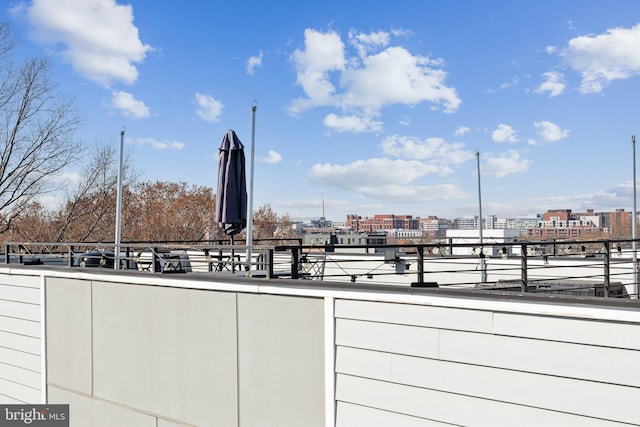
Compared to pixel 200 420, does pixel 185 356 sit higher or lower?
higher

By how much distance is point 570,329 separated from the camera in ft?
14.5

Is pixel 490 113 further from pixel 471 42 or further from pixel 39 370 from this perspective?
pixel 39 370

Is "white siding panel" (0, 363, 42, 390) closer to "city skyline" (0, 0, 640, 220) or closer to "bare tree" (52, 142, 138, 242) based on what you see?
"city skyline" (0, 0, 640, 220)

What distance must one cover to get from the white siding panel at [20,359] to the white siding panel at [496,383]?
684 cm

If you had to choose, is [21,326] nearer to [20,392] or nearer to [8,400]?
[20,392]

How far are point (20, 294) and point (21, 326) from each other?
0.60 meters

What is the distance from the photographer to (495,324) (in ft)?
15.7

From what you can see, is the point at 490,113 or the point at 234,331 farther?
the point at 490,113

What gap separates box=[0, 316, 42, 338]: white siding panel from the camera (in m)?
9.78

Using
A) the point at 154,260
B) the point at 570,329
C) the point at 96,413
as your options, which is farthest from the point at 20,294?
the point at 570,329

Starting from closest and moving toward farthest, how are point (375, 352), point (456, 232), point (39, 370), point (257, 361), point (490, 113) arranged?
point (375, 352) → point (257, 361) → point (39, 370) → point (490, 113) → point (456, 232)

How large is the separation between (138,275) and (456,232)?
28.4m

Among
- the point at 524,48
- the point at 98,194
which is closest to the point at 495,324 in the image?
the point at 524,48

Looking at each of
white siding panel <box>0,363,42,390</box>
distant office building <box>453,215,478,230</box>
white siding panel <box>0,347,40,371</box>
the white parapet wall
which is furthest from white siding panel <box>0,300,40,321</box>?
distant office building <box>453,215,478,230</box>
